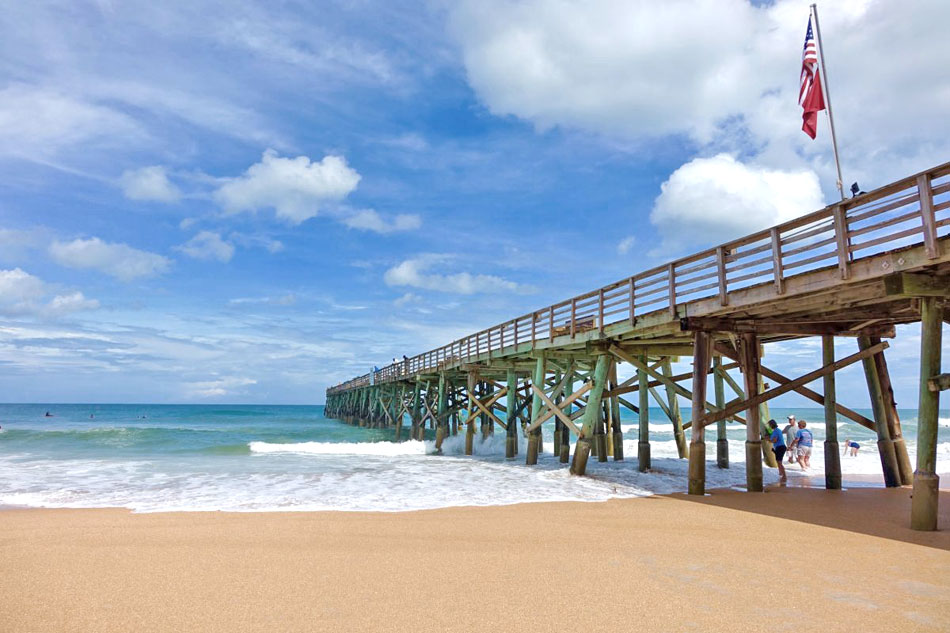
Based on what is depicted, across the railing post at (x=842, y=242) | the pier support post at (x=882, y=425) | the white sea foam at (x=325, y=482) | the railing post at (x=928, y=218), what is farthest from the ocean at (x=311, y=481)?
the railing post at (x=928, y=218)

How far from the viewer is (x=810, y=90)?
34.8ft

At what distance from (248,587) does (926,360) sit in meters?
7.82

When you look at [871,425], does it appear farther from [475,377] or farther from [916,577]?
[475,377]

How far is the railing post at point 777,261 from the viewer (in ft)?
26.9

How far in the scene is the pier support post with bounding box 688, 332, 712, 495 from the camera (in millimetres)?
10094

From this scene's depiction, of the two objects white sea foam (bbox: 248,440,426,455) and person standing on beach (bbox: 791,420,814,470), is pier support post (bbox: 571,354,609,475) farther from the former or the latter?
white sea foam (bbox: 248,440,426,455)

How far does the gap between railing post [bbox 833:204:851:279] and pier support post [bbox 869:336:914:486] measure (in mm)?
4835

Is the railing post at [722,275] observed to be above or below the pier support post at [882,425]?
above

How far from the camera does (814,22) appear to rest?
10539 mm

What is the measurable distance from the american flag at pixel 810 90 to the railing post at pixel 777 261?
355cm

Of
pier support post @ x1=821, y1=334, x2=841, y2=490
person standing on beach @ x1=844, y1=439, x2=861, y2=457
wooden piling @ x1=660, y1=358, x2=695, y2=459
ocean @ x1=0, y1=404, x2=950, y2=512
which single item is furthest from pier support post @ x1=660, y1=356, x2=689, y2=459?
person standing on beach @ x1=844, y1=439, x2=861, y2=457

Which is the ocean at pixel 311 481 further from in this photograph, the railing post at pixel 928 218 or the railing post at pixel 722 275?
the railing post at pixel 928 218

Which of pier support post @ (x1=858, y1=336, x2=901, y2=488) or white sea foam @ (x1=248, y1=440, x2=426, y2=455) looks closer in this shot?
pier support post @ (x1=858, y1=336, x2=901, y2=488)

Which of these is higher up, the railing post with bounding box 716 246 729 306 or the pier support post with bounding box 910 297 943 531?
the railing post with bounding box 716 246 729 306
